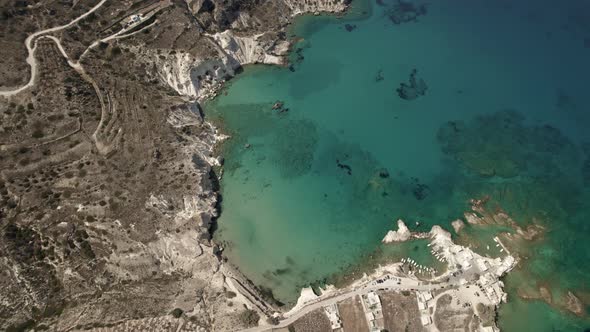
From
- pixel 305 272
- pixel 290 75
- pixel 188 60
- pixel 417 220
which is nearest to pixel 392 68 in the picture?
pixel 290 75

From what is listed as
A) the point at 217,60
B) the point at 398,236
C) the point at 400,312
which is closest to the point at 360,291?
the point at 400,312

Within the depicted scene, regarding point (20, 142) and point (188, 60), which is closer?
point (20, 142)

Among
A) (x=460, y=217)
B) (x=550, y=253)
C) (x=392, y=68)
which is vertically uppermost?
(x=392, y=68)

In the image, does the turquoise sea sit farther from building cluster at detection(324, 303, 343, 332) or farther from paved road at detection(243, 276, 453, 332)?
building cluster at detection(324, 303, 343, 332)

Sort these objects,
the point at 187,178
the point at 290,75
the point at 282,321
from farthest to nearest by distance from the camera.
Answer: the point at 290,75
the point at 187,178
the point at 282,321

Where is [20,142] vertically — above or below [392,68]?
above

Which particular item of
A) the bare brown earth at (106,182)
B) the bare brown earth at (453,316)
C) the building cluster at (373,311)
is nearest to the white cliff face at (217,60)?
the bare brown earth at (106,182)

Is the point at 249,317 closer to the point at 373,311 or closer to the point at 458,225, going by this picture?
the point at 373,311

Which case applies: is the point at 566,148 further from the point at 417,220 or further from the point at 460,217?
the point at 417,220
